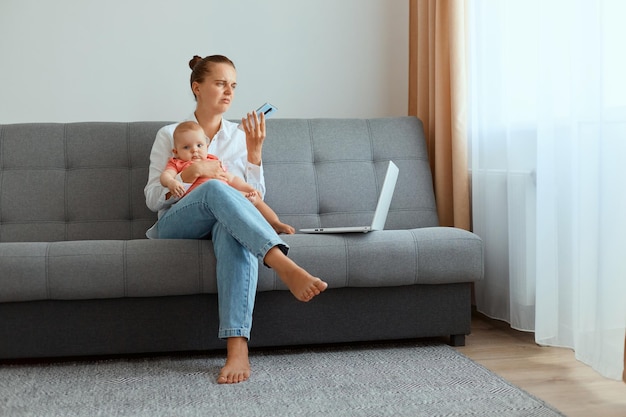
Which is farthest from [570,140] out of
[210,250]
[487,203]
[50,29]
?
[50,29]

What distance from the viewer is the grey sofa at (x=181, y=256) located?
2.40 m

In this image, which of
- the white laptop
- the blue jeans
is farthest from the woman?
the white laptop

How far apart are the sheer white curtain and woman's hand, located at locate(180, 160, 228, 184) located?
3.48ft

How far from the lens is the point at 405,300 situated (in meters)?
2.62

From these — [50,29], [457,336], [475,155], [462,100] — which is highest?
[50,29]

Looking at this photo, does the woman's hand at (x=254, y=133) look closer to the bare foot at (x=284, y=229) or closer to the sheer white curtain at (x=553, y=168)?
the bare foot at (x=284, y=229)

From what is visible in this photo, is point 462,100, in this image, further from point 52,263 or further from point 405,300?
point 52,263

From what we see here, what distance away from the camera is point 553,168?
243cm

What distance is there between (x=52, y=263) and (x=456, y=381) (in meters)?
1.29

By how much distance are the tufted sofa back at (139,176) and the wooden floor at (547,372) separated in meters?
0.61

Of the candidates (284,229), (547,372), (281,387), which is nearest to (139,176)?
(284,229)

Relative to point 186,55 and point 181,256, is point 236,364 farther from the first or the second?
point 186,55

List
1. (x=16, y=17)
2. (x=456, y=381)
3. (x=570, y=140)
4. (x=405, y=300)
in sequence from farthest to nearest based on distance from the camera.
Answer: (x=16, y=17) < (x=405, y=300) < (x=570, y=140) < (x=456, y=381)

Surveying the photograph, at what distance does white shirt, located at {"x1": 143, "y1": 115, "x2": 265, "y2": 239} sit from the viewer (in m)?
2.66
